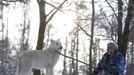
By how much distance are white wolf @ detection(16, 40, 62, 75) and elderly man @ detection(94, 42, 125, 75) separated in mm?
4025

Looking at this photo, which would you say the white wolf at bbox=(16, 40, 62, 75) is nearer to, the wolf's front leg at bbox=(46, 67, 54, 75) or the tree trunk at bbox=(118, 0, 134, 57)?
the wolf's front leg at bbox=(46, 67, 54, 75)

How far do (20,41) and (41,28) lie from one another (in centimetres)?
4371

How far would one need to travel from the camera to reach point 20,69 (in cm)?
1450

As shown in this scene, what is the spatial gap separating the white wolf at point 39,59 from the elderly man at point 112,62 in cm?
403

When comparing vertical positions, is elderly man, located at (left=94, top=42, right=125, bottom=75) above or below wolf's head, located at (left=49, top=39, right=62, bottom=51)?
below

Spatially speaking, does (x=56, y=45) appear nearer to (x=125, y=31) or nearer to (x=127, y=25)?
(x=125, y=31)

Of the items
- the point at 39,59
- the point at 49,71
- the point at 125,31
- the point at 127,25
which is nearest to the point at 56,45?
the point at 39,59

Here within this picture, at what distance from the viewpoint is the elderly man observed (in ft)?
34.7

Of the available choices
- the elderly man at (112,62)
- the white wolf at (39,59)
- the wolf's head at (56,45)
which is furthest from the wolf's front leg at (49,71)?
the elderly man at (112,62)

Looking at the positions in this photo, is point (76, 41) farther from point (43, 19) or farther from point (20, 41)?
point (43, 19)

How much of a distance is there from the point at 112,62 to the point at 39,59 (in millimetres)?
4718

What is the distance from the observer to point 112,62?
1077 centimetres

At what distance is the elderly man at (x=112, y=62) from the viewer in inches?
416

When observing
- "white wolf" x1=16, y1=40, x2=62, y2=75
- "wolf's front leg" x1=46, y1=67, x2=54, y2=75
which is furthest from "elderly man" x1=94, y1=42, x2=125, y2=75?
"white wolf" x1=16, y1=40, x2=62, y2=75
